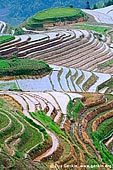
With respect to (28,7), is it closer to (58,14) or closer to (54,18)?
(58,14)

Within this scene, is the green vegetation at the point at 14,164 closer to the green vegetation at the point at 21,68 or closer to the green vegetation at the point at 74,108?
the green vegetation at the point at 74,108

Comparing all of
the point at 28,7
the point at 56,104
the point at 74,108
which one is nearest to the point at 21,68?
the point at 56,104

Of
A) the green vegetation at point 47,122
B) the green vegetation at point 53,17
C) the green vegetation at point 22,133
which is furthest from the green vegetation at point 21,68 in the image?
the green vegetation at point 53,17

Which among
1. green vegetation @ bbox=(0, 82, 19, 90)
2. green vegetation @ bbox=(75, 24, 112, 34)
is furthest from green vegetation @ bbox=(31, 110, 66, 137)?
green vegetation @ bbox=(75, 24, 112, 34)

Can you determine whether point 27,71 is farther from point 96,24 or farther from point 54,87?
point 96,24

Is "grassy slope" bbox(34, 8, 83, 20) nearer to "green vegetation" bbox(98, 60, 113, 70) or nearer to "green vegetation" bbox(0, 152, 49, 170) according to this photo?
"green vegetation" bbox(98, 60, 113, 70)

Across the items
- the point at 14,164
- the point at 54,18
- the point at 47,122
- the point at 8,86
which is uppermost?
the point at 14,164

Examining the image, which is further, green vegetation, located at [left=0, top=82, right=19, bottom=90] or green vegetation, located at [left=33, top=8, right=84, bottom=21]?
green vegetation, located at [left=33, top=8, right=84, bottom=21]
